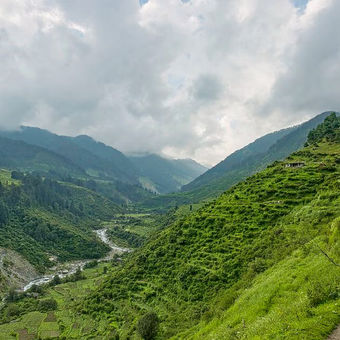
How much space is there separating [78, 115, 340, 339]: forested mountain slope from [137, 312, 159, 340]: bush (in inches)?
12.4

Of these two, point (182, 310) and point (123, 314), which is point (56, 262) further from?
point (182, 310)

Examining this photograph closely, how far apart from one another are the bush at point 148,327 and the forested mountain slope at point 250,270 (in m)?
0.31

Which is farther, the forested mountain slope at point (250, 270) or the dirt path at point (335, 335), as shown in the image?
the forested mountain slope at point (250, 270)

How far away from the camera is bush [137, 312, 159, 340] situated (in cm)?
4706

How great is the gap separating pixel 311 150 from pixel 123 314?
324 feet

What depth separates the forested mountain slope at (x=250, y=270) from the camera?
72.0 feet

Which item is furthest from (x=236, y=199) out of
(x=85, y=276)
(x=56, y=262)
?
(x=56, y=262)

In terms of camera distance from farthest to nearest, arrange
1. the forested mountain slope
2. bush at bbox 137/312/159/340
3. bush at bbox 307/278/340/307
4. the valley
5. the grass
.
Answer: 1. the grass
2. bush at bbox 137/312/159/340
3. the valley
4. the forested mountain slope
5. bush at bbox 307/278/340/307

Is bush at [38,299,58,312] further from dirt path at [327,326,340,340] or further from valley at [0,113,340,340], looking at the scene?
dirt path at [327,326,340,340]

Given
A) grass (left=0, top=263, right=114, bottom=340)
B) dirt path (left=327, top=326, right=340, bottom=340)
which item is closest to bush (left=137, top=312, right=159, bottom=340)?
grass (left=0, top=263, right=114, bottom=340)

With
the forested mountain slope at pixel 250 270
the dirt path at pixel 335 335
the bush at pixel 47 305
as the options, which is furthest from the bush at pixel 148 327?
the bush at pixel 47 305

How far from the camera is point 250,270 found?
4441 centimetres

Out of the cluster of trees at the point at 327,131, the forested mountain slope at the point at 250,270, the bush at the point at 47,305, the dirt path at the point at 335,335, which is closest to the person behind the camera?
the dirt path at the point at 335,335

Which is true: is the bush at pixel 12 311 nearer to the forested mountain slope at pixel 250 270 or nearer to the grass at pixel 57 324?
the grass at pixel 57 324
